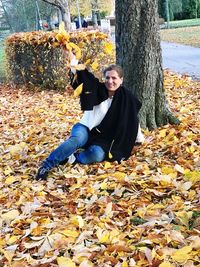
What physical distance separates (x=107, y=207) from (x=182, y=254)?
92 centimetres

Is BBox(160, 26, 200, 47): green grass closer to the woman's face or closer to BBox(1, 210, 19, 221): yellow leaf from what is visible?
the woman's face

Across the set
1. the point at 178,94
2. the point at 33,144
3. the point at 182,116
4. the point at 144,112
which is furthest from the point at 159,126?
the point at 178,94

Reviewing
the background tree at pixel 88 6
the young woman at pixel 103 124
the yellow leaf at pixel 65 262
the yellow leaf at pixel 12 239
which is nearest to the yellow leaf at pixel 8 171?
the young woman at pixel 103 124

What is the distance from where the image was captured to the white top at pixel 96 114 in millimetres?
4656

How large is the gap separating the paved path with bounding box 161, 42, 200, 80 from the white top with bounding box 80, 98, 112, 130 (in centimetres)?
753

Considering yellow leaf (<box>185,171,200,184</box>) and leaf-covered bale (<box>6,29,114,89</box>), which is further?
leaf-covered bale (<box>6,29,114,89</box>)

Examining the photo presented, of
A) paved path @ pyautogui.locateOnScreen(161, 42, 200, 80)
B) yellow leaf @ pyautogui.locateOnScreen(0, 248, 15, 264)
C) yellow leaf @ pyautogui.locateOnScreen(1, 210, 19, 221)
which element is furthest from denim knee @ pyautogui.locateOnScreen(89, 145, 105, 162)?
paved path @ pyautogui.locateOnScreen(161, 42, 200, 80)

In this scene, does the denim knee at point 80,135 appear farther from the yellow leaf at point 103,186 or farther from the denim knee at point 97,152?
the yellow leaf at point 103,186

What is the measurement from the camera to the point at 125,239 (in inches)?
115

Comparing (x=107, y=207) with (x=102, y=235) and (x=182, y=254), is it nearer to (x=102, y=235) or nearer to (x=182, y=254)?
(x=102, y=235)

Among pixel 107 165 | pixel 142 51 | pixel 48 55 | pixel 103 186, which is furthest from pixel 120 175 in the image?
pixel 48 55

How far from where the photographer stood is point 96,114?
4691 mm

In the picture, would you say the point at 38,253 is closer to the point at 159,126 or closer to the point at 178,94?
the point at 159,126

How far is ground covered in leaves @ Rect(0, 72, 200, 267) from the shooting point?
2762 mm
